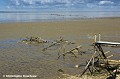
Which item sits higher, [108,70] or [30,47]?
[108,70]

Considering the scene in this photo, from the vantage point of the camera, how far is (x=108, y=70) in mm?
13117

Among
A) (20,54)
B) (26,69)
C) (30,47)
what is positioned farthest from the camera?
(30,47)

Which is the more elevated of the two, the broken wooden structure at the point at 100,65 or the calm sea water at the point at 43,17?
the broken wooden structure at the point at 100,65

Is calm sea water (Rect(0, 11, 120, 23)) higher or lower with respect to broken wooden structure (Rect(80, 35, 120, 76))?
lower

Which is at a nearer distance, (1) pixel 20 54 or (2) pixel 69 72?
(2) pixel 69 72

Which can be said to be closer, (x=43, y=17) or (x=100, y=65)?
(x=100, y=65)

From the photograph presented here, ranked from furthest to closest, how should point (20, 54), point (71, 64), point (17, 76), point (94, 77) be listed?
point (20, 54), point (71, 64), point (17, 76), point (94, 77)

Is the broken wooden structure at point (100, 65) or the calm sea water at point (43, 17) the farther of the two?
the calm sea water at point (43, 17)

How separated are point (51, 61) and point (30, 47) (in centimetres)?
547

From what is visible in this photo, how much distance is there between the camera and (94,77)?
42.2 feet

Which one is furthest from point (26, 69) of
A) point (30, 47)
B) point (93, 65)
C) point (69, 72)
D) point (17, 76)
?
point (30, 47)

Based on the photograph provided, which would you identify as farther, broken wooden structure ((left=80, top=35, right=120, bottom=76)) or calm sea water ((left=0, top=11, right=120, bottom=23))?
calm sea water ((left=0, top=11, right=120, bottom=23))

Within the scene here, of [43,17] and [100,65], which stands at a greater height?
[100,65]

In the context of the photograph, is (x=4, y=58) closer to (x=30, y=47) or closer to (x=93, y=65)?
(x=30, y=47)
